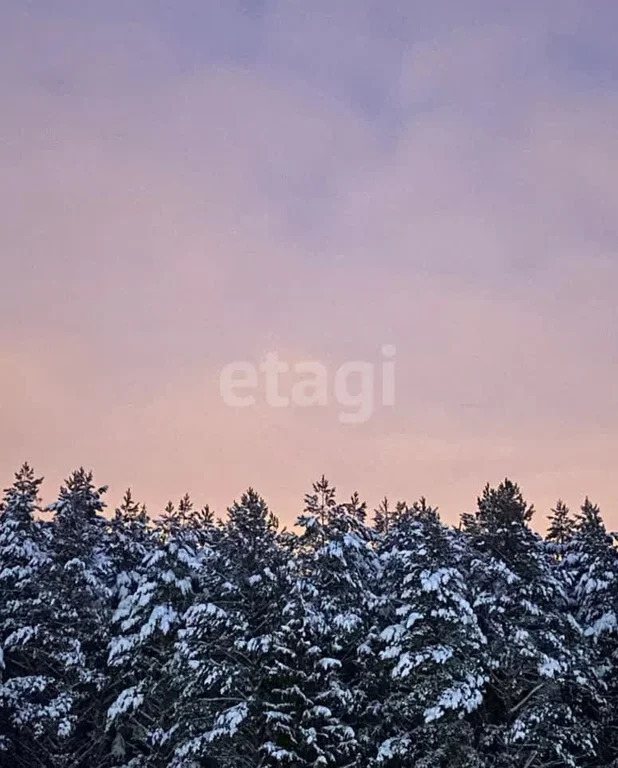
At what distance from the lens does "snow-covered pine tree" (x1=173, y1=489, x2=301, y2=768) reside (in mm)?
30219

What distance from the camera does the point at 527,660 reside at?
106ft

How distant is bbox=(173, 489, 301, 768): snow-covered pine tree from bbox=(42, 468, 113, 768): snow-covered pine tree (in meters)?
4.36

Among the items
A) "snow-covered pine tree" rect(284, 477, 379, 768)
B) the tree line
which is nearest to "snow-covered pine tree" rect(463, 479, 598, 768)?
the tree line

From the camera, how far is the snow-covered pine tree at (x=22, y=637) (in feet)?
104

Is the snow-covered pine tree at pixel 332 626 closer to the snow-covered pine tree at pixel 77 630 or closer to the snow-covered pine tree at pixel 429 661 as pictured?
the snow-covered pine tree at pixel 429 661

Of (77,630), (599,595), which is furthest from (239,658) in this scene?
(599,595)

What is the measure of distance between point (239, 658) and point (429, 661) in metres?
7.22

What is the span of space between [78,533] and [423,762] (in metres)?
16.6

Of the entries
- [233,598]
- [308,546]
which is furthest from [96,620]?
[308,546]

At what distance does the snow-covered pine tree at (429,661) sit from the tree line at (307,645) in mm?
78

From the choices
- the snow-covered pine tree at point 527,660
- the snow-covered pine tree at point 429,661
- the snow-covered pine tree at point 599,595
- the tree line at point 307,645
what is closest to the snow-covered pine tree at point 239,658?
the tree line at point 307,645

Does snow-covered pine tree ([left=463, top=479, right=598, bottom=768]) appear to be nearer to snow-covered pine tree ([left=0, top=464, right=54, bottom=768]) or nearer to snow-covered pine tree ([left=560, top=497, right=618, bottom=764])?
snow-covered pine tree ([left=560, top=497, right=618, bottom=764])

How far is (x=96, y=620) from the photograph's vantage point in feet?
115

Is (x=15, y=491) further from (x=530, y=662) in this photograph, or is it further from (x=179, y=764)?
(x=530, y=662)
